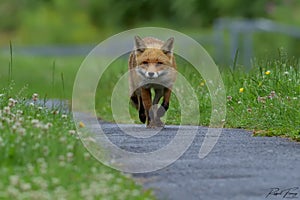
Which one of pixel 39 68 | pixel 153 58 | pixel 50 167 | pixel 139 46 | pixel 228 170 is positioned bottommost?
pixel 39 68

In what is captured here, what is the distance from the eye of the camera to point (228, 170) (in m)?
8.16

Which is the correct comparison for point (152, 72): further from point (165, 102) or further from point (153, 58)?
point (165, 102)

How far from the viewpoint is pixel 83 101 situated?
1712cm

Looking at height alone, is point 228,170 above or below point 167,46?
below

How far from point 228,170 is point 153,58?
9.31 feet

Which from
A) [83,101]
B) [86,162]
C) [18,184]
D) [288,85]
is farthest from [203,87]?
[18,184]

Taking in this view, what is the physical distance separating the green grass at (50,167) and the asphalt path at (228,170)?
36 centimetres

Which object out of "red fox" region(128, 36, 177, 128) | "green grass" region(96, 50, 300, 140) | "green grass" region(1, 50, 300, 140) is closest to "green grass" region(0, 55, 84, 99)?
"green grass" region(1, 50, 300, 140)

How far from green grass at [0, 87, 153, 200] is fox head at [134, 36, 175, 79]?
1774 mm

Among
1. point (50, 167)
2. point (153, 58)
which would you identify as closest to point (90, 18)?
point (153, 58)

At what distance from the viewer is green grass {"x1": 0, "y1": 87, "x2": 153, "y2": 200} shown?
7.02 m

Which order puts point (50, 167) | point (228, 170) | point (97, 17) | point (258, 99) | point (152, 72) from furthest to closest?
1. point (97, 17)
2. point (258, 99)
3. point (152, 72)
4. point (228, 170)
5. point (50, 167)

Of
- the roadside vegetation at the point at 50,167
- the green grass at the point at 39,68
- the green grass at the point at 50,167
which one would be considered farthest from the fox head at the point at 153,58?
the green grass at the point at 39,68

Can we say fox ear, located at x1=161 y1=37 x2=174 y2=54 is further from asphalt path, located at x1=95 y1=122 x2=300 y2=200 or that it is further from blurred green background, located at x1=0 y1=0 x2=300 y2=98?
blurred green background, located at x1=0 y1=0 x2=300 y2=98
